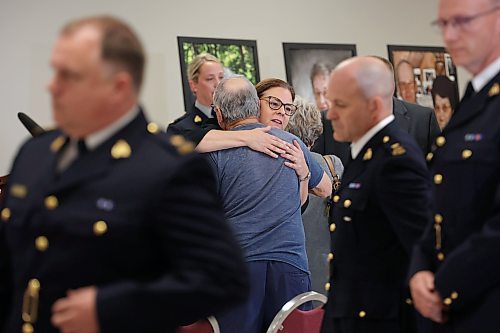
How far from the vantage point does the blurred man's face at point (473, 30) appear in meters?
2.08

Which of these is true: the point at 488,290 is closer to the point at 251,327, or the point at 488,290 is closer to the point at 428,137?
the point at 251,327

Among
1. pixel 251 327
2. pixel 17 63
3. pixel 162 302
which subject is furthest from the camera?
pixel 17 63

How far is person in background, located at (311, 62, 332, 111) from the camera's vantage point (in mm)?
6613

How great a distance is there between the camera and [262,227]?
3.44 meters

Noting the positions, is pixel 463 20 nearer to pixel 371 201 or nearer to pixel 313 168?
Result: pixel 371 201

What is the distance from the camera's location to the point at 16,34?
5.21 m

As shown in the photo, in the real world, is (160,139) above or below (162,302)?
above

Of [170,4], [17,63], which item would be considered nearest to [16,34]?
[17,63]

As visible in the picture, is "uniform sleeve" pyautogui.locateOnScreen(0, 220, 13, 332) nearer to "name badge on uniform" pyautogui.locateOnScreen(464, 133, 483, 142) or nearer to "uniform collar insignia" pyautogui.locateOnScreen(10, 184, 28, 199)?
"uniform collar insignia" pyautogui.locateOnScreen(10, 184, 28, 199)

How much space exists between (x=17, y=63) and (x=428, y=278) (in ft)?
12.1

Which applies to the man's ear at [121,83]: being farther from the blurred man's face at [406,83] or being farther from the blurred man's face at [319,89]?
the blurred man's face at [406,83]

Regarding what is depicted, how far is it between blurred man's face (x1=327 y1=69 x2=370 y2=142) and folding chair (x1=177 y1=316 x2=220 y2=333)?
3.75ft

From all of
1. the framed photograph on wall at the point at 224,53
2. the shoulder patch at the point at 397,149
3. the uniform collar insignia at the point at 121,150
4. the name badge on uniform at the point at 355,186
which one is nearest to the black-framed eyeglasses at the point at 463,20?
the shoulder patch at the point at 397,149

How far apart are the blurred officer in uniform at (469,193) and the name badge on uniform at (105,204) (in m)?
0.85
